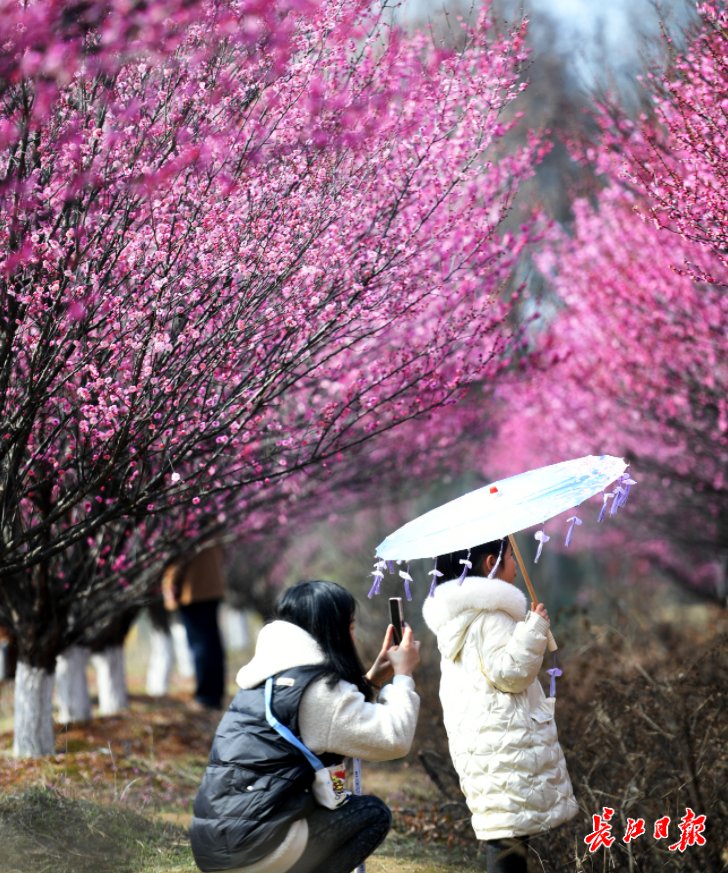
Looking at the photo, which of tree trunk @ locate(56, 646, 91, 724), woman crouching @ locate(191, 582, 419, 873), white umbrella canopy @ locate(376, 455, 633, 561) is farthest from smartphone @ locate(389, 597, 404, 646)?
A: tree trunk @ locate(56, 646, 91, 724)

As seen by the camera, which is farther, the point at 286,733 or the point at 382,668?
the point at 382,668

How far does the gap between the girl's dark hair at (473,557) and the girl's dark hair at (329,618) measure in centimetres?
59

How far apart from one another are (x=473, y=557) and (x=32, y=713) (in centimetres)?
390

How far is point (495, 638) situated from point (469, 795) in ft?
1.88

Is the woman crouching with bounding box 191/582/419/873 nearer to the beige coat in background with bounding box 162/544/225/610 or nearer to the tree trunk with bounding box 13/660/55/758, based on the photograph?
the tree trunk with bounding box 13/660/55/758

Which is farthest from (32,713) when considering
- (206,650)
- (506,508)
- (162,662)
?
(162,662)

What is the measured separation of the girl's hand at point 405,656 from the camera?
410 centimetres

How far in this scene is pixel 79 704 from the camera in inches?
369

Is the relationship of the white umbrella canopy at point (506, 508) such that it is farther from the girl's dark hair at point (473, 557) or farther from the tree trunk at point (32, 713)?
the tree trunk at point (32, 713)

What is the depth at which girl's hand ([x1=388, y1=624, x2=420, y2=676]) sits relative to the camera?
410cm

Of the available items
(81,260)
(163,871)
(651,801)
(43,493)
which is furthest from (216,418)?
(651,801)

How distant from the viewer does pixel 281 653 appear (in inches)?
151

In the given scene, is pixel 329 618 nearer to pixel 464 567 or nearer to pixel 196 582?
pixel 464 567

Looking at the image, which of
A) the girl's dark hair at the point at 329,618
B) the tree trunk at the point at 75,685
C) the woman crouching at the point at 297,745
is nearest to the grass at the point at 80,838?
the woman crouching at the point at 297,745
